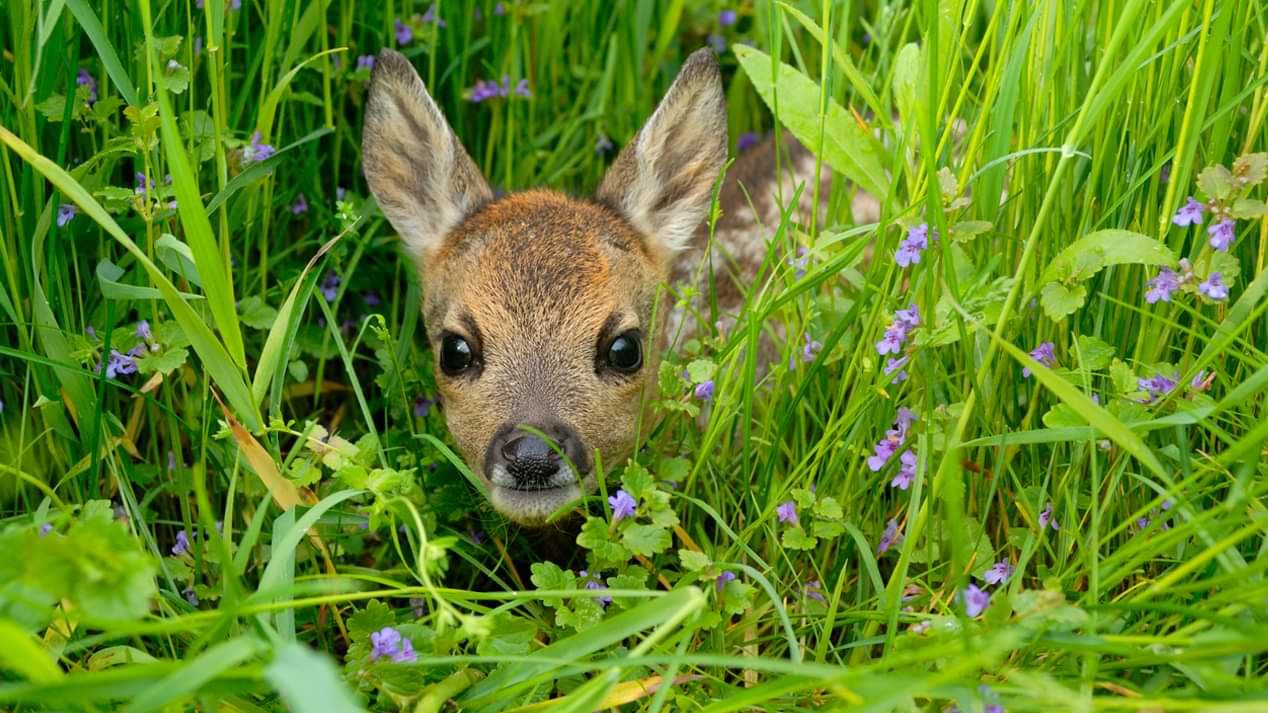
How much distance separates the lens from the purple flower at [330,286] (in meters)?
4.42

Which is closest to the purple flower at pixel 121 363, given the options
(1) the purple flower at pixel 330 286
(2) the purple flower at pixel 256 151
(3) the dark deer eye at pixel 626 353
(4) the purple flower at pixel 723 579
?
(2) the purple flower at pixel 256 151

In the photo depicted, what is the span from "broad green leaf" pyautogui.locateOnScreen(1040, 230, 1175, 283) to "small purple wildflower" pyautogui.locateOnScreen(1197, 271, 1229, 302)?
0.09 meters

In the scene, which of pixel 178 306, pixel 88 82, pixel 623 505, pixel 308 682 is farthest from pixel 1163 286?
pixel 88 82

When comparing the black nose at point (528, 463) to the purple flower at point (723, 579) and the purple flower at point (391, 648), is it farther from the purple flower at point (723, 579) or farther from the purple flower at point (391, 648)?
the purple flower at point (391, 648)

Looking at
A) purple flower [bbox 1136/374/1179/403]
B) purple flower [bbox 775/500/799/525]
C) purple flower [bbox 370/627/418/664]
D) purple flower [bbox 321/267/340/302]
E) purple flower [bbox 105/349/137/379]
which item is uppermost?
purple flower [bbox 1136/374/1179/403]

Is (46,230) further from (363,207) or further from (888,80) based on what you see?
(888,80)

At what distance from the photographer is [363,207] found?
4633mm

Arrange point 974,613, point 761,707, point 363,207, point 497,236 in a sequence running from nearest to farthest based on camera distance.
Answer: point 974,613 → point 761,707 → point 497,236 → point 363,207

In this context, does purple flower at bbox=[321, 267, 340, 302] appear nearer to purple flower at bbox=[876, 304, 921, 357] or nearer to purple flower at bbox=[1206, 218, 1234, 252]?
purple flower at bbox=[876, 304, 921, 357]

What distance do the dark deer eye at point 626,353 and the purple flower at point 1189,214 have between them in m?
1.71

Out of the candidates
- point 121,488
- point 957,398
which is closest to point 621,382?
point 957,398

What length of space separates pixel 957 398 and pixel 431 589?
1.59 metres

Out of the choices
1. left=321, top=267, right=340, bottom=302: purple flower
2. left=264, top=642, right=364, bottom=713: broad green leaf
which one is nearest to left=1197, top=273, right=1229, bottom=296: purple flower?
left=264, top=642, right=364, bottom=713: broad green leaf

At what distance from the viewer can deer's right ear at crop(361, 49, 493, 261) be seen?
443 centimetres
